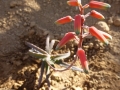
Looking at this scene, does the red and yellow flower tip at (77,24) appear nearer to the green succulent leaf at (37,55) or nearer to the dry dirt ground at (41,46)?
the green succulent leaf at (37,55)

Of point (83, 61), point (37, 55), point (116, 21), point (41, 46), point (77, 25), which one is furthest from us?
point (116, 21)

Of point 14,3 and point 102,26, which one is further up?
point 14,3

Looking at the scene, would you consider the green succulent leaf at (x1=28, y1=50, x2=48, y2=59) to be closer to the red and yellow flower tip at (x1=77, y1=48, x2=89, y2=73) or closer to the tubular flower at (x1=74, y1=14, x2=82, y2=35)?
the red and yellow flower tip at (x1=77, y1=48, x2=89, y2=73)

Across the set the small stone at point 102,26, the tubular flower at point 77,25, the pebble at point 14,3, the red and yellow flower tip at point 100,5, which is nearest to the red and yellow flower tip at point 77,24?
the tubular flower at point 77,25

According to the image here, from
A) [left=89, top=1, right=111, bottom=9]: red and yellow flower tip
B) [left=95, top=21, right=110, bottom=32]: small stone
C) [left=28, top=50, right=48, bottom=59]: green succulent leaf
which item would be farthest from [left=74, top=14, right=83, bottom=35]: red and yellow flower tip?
[left=95, top=21, right=110, bottom=32]: small stone

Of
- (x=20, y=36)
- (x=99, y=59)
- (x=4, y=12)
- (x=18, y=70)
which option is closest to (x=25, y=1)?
(x=4, y=12)

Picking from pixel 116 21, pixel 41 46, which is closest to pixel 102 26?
pixel 116 21

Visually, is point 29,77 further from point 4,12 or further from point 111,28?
point 111,28

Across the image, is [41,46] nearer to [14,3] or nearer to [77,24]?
[14,3]
